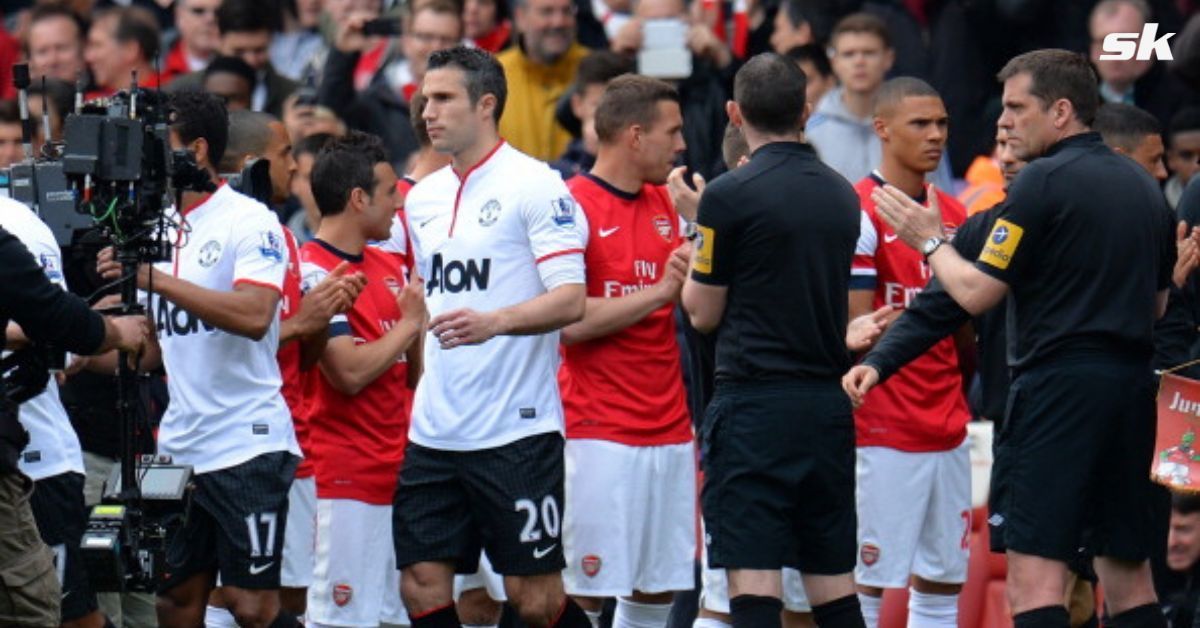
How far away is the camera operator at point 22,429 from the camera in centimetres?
940

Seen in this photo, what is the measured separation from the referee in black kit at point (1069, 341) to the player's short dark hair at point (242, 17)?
7.26 metres

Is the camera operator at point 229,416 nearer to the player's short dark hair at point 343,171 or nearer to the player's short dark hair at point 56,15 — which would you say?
the player's short dark hair at point 343,171

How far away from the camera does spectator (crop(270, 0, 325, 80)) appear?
56.6 feet

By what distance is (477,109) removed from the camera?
10922 mm

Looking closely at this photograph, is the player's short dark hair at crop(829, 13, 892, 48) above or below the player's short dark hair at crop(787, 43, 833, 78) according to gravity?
above

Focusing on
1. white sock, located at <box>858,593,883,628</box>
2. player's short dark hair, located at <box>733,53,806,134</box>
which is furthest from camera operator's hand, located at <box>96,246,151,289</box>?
white sock, located at <box>858,593,883,628</box>

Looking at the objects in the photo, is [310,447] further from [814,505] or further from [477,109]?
[814,505]

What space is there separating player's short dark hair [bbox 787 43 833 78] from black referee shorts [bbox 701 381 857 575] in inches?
187

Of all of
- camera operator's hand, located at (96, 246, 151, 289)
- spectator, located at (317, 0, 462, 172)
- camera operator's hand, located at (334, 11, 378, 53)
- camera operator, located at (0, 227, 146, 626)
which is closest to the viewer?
A: camera operator, located at (0, 227, 146, 626)

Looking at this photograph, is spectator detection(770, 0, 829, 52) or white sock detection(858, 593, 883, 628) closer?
white sock detection(858, 593, 883, 628)

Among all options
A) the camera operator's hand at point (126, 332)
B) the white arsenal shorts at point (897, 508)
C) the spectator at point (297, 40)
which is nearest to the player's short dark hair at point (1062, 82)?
the white arsenal shorts at point (897, 508)

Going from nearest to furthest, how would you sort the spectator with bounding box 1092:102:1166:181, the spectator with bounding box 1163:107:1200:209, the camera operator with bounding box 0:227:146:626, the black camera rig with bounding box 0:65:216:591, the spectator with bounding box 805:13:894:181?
the camera operator with bounding box 0:227:146:626
the black camera rig with bounding box 0:65:216:591
the spectator with bounding box 1092:102:1166:181
the spectator with bounding box 1163:107:1200:209
the spectator with bounding box 805:13:894:181

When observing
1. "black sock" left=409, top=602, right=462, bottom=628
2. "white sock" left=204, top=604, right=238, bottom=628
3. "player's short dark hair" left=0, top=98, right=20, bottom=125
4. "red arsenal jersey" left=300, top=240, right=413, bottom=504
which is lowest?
"white sock" left=204, top=604, right=238, bottom=628

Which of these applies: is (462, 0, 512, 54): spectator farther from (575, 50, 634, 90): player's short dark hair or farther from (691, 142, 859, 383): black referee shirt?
(691, 142, 859, 383): black referee shirt
